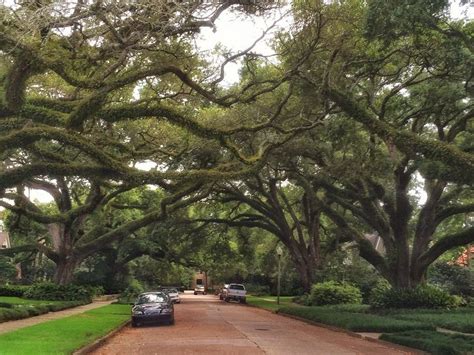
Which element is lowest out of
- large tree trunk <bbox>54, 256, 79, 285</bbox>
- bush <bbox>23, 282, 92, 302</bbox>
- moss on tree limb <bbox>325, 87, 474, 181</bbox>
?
bush <bbox>23, 282, 92, 302</bbox>

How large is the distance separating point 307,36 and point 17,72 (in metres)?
8.81

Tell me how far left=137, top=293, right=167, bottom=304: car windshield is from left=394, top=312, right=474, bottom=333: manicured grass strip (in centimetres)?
1007

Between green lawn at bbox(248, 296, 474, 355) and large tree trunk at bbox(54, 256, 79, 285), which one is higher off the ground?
large tree trunk at bbox(54, 256, 79, 285)

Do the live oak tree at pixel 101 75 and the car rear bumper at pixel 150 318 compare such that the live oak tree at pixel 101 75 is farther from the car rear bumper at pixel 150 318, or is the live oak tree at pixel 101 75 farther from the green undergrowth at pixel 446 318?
the green undergrowth at pixel 446 318

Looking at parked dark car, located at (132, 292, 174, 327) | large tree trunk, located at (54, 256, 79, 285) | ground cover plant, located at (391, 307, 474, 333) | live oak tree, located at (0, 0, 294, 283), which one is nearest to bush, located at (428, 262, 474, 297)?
ground cover plant, located at (391, 307, 474, 333)

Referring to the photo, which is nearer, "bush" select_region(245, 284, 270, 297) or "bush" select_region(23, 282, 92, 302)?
"bush" select_region(23, 282, 92, 302)

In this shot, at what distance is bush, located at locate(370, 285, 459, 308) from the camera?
26.8 meters

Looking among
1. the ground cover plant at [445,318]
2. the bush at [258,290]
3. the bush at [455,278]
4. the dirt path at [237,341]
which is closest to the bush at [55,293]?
the dirt path at [237,341]

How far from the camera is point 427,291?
1083 inches

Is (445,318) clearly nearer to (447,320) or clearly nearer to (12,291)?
(447,320)

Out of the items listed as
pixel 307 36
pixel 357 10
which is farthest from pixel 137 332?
pixel 357 10

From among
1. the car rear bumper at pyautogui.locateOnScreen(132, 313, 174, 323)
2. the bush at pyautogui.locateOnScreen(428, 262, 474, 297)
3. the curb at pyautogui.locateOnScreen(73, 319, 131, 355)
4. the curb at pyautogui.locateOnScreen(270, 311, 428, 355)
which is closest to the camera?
the curb at pyautogui.locateOnScreen(73, 319, 131, 355)

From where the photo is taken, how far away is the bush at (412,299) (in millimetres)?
26781

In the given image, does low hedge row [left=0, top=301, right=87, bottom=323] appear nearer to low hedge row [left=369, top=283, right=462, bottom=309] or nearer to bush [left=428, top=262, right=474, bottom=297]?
low hedge row [left=369, top=283, right=462, bottom=309]
